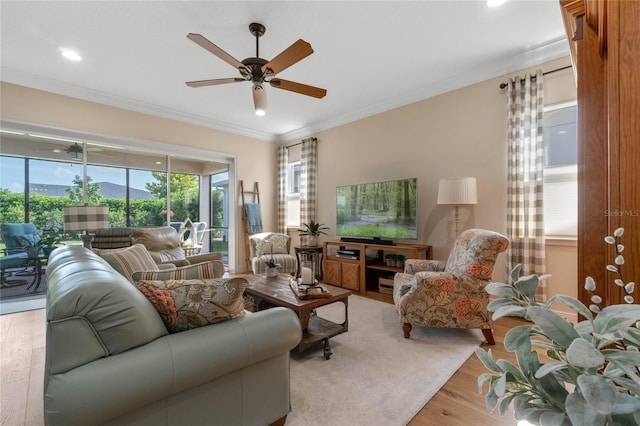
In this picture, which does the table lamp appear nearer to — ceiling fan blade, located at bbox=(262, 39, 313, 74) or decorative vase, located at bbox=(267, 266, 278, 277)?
decorative vase, located at bbox=(267, 266, 278, 277)

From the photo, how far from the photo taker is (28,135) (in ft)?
Answer: 11.9

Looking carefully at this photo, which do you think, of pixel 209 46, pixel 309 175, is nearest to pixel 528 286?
pixel 209 46

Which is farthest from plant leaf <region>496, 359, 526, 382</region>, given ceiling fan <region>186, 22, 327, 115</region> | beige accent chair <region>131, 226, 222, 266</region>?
beige accent chair <region>131, 226, 222, 266</region>

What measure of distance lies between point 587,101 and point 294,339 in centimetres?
141

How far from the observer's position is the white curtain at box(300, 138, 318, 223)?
536 cm

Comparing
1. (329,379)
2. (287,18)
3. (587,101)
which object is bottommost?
(329,379)

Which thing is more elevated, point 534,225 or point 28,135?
point 28,135

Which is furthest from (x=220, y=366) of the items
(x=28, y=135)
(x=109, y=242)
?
(x=28, y=135)

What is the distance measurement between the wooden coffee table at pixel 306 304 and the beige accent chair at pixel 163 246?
1030 millimetres

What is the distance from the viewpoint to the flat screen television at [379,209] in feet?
12.4

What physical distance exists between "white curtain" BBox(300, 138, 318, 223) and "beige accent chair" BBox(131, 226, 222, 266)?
218cm

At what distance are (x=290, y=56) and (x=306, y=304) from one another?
193 centimetres

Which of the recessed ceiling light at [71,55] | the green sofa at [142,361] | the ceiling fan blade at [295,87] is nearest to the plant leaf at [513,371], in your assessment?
the green sofa at [142,361]

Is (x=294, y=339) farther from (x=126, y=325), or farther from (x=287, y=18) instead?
(x=287, y=18)
